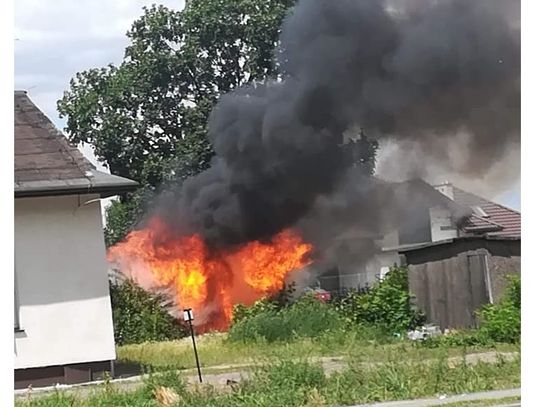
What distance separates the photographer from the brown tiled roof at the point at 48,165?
19.5 ft

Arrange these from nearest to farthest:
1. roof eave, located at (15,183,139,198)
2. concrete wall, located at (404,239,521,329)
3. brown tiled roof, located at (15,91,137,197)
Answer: brown tiled roof, located at (15,91,137,197) < roof eave, located at (15,183,139,198) < concrete wall, located at (404,239,521,329)

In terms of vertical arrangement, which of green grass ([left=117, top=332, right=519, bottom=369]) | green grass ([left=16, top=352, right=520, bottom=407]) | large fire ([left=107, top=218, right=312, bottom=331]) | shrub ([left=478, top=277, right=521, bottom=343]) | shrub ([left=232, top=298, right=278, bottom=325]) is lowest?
green grass ([left=16, top=352, right=520, bottom=407])

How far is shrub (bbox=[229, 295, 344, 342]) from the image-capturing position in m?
6.48

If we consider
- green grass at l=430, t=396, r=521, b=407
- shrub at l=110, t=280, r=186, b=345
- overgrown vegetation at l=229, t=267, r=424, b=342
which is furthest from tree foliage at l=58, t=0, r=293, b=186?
green grass at l=430, t=396, r=521, b=407

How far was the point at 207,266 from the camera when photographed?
650 cm

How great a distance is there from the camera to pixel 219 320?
21.2 feet

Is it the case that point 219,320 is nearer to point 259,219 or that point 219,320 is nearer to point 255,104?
point 259,219

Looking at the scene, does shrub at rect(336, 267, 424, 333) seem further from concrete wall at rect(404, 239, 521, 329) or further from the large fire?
the large fire

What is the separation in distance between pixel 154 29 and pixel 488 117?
2240 millimetres

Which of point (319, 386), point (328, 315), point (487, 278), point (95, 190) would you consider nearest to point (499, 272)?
point (487, 278)

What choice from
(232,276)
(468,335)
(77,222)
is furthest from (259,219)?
(468,335)

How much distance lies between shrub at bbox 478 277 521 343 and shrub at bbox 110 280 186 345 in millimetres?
2009

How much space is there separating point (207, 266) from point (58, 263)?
92 centimetres

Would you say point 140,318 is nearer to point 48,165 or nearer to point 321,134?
point 48,165
